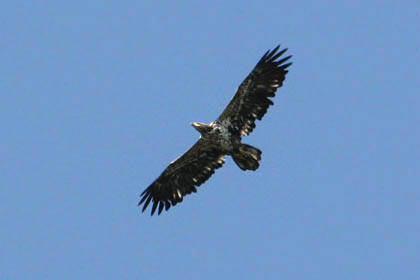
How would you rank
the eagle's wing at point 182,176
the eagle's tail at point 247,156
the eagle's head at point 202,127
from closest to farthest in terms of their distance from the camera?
1. the eagle's tail at point 247,156
2. the eagle's head at point 202,127
3. the eagle's wing at point 182,176

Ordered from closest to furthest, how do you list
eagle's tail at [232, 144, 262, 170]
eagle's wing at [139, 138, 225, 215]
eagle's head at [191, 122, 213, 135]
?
1. eagle's tail at [232, 144, 262, 170]
2. eagle's head at [191, 122, 213, 135]
3. eagle's wing at [139, 138, 225, 215]

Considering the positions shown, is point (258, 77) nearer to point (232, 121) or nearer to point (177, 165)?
point (232, 121)

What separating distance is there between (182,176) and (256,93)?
136 inches

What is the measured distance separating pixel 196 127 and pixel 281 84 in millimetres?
2523

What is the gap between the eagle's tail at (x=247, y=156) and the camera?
30062 mm

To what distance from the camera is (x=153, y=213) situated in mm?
32312

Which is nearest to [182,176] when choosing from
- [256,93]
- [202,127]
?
[202,127]

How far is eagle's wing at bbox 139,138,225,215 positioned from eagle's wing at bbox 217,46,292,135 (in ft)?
4.09

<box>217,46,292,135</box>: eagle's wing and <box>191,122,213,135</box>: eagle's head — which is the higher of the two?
<box>217,46,292,135</box>: eagle's wing

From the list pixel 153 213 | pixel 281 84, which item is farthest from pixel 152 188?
pixel 281 84

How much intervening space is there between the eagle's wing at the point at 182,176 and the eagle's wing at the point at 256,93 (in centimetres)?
125

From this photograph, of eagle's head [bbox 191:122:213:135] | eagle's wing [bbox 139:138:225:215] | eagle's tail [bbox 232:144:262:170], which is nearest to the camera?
eagle's tail [bbox 232:144:262:170]

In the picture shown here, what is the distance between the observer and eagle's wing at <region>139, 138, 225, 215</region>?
3164 cm

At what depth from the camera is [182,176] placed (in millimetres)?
32125
